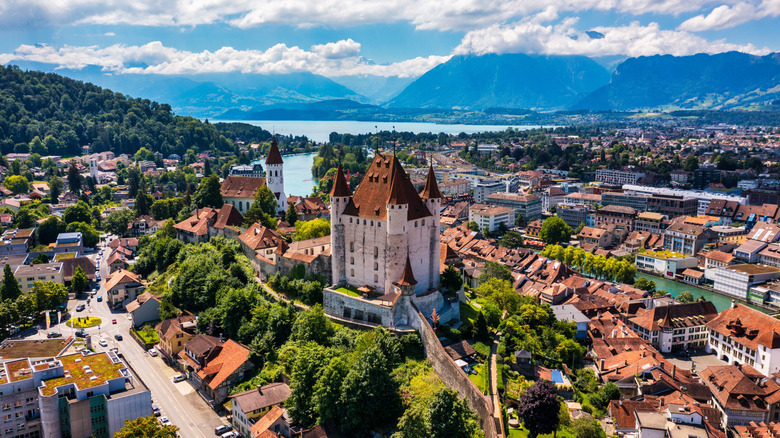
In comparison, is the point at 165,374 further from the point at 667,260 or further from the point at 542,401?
the point at 667,260

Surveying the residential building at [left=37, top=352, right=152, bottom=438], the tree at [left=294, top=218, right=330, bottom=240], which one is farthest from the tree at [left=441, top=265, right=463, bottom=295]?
the residential building at [left=37, top=352, right=152, bottom=438]

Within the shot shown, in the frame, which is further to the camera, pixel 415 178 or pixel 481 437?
pixel 415 178

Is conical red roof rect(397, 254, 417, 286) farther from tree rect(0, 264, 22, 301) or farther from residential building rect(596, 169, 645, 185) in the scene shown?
residential building rect(596, 169, 645, 185)

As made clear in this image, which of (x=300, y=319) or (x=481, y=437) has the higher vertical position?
(x=300, y=319)

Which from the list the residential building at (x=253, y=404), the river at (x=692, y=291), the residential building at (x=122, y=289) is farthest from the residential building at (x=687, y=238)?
the residential building at (x=122, y=289)

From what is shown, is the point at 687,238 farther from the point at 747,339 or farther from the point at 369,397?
the point at 369,397

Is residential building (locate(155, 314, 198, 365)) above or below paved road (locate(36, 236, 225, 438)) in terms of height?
above

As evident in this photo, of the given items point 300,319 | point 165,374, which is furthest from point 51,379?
point 300,319
